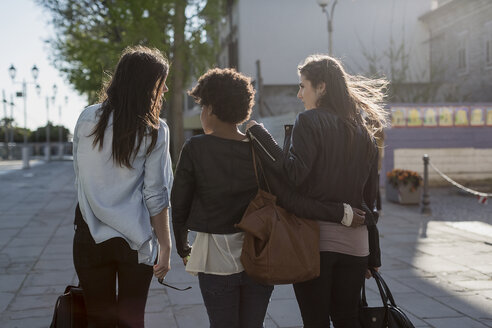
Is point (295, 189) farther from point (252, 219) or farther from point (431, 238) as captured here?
point (431, 238)

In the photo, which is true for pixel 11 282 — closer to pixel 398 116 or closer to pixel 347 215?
pixel 347 215

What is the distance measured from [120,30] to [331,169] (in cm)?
1891

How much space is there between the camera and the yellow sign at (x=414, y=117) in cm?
1516

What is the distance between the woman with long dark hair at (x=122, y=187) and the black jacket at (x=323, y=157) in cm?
47

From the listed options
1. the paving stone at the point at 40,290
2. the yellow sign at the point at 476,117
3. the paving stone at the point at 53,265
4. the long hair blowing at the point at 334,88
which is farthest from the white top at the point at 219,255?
the yellow sign at the point at 476,117

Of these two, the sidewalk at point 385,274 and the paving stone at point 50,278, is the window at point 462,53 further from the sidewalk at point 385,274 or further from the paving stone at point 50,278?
the paving stone at point 50,278

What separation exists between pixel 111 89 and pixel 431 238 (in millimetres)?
6718

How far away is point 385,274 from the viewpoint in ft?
19.7

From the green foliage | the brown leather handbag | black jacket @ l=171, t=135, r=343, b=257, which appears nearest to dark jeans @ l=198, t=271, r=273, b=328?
the brown leather handbag

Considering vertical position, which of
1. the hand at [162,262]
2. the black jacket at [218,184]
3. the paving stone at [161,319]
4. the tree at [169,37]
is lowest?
the paving stone at [161,319]

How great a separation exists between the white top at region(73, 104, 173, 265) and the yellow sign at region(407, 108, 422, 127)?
13486mm

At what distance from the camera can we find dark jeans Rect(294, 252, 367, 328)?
2.58 metres

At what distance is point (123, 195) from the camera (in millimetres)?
2498

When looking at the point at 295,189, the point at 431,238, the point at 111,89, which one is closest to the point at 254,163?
the point at 295,189
